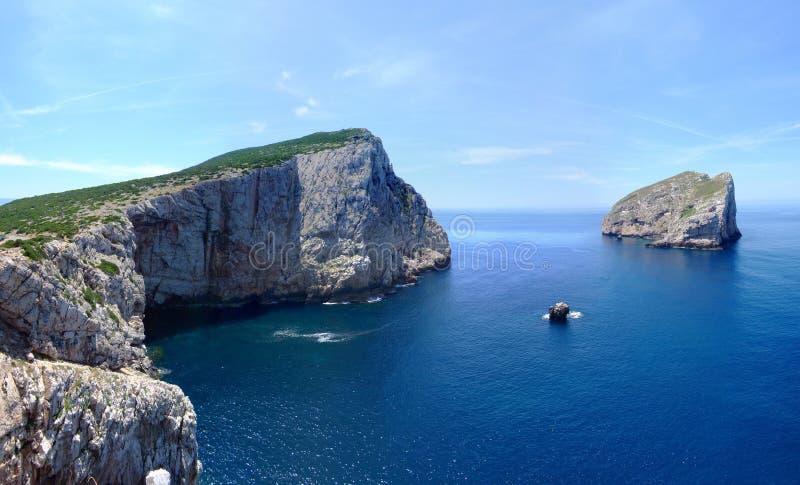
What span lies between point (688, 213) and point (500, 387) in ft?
509

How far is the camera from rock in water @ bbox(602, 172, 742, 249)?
153000 mm

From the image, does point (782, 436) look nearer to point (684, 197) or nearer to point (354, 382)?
point (354, 382)

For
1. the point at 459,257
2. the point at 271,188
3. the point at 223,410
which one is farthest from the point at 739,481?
the point at 459,257

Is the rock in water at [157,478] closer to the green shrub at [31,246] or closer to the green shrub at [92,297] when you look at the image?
the green shrub at [31,246]

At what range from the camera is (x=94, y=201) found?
65.6 metres

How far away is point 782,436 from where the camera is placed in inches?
1592

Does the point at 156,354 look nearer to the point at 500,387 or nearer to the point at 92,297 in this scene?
the point at 92,297

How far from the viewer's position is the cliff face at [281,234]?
253 feet

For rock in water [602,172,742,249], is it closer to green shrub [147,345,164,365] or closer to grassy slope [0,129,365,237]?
grassy slope [0,129,365,237]

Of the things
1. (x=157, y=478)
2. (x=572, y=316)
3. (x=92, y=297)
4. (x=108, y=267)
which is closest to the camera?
(x=157, y=478)

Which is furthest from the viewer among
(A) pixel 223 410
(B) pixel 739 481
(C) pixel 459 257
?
(C) pixel 459 257

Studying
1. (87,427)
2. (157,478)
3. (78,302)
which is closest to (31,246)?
(78,302)

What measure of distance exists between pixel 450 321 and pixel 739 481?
4831 centimetres

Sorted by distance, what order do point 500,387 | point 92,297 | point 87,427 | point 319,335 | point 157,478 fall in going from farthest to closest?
point 319,335 < point 500,387 < point 92,297 < point 157,478 < point 87,427
